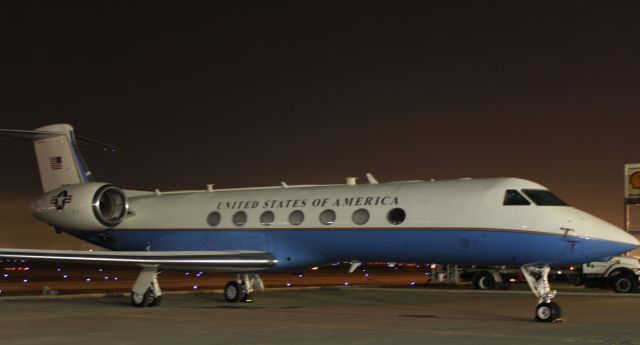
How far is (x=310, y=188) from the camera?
21125 millimetres

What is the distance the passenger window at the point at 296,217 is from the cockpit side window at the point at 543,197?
551 centimetres

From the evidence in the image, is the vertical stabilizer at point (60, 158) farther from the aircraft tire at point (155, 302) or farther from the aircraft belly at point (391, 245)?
the aircraft tire at point (155, 302)

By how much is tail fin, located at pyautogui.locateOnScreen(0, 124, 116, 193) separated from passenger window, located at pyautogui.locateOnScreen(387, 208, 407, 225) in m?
9.74

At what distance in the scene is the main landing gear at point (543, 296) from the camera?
51.5 ft

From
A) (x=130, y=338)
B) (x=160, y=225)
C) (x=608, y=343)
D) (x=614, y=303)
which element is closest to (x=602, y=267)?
(x=614, y=303)

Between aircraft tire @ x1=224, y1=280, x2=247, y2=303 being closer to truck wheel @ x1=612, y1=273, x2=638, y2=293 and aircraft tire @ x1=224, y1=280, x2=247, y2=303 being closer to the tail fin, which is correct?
the tail fin

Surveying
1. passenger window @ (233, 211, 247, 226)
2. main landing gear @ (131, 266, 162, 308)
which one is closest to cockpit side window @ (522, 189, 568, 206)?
passenger window @ (233, 211, 247, 226)

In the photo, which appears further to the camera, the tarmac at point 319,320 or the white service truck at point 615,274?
the white service truck at point 615,274

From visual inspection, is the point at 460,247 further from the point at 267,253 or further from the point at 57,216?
the point at 57,216

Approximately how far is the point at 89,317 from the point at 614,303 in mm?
12739

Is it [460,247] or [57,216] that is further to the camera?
[57,216]

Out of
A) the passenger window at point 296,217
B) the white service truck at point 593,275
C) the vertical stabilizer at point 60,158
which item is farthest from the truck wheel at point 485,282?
the vertical stabilizer at point 60,158

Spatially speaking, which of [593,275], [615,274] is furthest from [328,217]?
[593,275]

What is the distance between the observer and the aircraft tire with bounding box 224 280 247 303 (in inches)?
864
